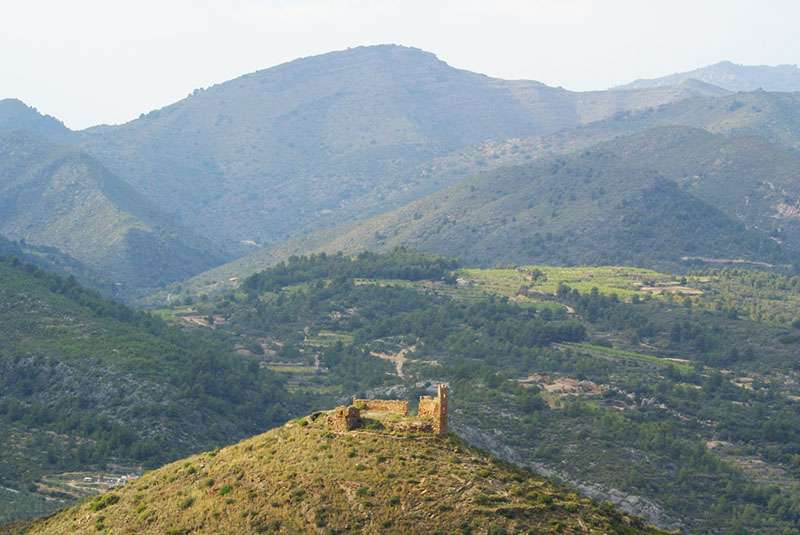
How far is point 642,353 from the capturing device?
175 meters

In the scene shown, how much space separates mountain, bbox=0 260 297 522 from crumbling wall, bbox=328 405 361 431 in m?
42.0

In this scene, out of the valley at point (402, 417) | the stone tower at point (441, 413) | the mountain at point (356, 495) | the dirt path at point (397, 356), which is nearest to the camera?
the mountain at point (356, 495)

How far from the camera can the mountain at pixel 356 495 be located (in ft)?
164

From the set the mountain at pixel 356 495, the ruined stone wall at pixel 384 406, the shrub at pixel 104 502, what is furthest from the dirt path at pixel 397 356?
the mountain at pixel 356 495

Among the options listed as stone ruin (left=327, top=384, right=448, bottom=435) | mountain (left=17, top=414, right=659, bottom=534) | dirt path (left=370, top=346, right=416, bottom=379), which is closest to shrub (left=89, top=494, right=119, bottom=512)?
mountain (left=17, top=414, right=659, bottom=534)

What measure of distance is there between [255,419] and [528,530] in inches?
3806

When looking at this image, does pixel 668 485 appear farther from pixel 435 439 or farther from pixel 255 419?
pixel 435 439

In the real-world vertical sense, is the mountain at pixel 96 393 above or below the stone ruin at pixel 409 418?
below

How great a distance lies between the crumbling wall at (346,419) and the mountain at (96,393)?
42027mm

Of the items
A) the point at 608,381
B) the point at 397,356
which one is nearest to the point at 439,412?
the point at 608,381

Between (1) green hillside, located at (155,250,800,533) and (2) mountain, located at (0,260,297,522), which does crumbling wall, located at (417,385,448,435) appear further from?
(1) green hillside, located at (155,250,800,533)

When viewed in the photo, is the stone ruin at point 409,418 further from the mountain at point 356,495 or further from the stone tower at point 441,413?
the mountain at point 356,495

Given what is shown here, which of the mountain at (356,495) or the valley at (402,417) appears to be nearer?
the mountain at (356,495)

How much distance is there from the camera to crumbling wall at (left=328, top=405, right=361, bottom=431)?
56188mm
